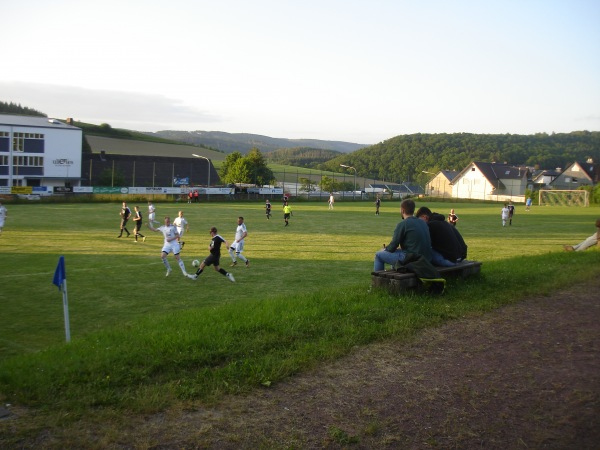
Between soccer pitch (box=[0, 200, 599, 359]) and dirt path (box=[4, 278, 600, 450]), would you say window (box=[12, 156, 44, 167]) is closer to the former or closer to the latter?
soccer pitch (box=[0, 200, 599, 359])

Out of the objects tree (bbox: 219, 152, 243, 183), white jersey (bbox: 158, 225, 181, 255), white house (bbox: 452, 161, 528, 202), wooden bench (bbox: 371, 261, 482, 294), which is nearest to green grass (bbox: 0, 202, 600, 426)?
wooden bench (bbox: 371, 261, 482, 294)

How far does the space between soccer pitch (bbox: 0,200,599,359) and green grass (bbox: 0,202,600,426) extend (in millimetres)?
59

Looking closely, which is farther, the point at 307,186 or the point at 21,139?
the point at 307,186

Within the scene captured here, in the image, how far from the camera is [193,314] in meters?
8.72

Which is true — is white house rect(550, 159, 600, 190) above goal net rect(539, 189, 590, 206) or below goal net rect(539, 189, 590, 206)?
above

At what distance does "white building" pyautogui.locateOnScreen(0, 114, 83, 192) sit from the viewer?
6594 cm

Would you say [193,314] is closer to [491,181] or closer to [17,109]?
[491,181]

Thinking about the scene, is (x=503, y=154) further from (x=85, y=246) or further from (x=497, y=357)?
(x=497, y=357)

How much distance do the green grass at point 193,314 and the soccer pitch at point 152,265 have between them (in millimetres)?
59

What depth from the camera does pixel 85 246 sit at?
22172mm

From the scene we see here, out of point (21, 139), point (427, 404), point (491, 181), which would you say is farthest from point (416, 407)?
point (491, 181)

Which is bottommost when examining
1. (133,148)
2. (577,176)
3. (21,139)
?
(21,139)

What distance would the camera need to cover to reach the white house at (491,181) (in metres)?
102

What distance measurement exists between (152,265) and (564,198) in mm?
68208
